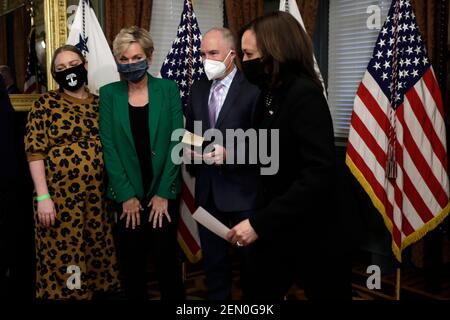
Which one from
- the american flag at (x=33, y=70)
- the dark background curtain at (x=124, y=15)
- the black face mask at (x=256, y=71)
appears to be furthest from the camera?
the dark background curtain at (x=124, y=15)

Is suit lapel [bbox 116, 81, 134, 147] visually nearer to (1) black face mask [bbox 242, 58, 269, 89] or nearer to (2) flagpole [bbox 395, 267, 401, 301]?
(1) black face mask [bbox 242, 58, 269, 89]

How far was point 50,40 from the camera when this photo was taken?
Answer: 10.5 ft

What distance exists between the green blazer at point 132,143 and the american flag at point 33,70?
3.12 ft

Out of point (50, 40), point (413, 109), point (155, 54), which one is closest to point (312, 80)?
point (413, 109)

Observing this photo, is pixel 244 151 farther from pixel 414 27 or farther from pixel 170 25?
pixel 170 25

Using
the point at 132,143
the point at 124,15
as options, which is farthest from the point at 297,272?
the point at 124,15

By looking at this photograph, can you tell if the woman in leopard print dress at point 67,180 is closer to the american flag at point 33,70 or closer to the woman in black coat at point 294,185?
the american flag at point 33,70

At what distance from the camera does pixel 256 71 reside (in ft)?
5.88

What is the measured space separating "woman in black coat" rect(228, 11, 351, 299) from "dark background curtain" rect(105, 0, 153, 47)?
2000mm

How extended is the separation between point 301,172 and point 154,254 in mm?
1239

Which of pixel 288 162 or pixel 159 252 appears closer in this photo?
pixel 288 162

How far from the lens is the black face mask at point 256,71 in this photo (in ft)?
5.77

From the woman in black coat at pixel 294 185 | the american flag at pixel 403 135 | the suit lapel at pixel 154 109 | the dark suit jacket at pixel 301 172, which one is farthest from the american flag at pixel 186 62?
the dark suit jacket at pixel 301 172

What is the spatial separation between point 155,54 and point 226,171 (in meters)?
1.87
